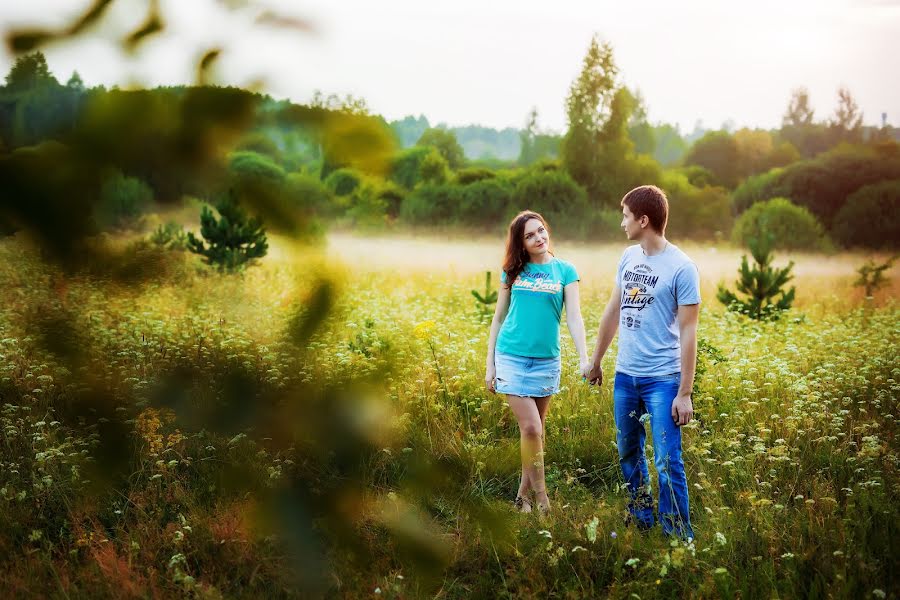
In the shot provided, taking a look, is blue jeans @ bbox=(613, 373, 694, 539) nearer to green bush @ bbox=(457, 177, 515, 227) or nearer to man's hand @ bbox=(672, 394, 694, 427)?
man's hand @ bbox=(672, 394, 694, 427)

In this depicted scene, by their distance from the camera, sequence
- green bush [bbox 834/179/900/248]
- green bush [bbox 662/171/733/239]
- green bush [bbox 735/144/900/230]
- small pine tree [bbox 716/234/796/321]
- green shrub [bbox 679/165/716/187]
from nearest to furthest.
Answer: small pine tree [bbox 716/234/796/321]
green bush [bbox 834/179/900/248]
green bush [bbox 735/144/900/230]
green bush [bbox 662/171/733/239]
green shrub [bbox 679/165/716/187]

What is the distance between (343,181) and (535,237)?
9.40 feet

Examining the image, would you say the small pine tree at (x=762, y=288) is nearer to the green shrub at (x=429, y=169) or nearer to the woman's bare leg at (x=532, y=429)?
the green shrub at (x=429, y=169)

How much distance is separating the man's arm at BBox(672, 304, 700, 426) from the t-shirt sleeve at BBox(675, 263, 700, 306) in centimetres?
3

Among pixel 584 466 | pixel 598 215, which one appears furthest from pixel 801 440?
pixel 598 215

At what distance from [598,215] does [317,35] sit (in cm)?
2696

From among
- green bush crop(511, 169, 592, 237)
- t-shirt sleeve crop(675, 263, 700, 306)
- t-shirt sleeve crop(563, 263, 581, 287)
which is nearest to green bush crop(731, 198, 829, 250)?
green bush crop(511, 169, 592, 237)

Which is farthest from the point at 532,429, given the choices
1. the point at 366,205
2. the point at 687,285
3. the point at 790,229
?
the point at 790,229

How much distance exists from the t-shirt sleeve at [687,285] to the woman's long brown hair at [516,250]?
763 mm

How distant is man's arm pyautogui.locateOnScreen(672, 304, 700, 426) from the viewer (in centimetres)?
304

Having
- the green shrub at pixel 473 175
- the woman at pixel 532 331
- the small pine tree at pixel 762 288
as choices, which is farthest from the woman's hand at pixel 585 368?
the green shrub at pixel 473 175

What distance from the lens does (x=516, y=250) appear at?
3.65 m

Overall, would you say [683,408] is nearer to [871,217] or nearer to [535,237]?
[535,237]

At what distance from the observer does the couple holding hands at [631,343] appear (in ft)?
10.3
